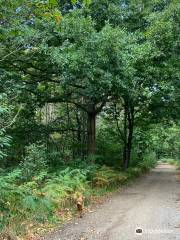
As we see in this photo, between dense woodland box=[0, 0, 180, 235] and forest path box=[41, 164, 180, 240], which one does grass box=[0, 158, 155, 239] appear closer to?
dense woodland box=[0, 0, 180, 235]

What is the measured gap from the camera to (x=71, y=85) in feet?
56.9

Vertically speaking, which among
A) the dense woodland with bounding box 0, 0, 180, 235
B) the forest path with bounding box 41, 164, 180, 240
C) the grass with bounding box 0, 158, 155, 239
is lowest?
the forest path with bounding box 41, 164, 180, 240

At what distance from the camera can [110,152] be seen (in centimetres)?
2702

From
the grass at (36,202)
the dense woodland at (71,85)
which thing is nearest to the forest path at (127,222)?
the grass at (36,202)

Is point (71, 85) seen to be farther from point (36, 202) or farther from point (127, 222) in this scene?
point (127, 222)

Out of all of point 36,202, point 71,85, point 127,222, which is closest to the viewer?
point 36,202

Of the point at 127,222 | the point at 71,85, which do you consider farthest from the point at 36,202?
the point at 71,85

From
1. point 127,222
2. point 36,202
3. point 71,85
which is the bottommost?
point 127,222

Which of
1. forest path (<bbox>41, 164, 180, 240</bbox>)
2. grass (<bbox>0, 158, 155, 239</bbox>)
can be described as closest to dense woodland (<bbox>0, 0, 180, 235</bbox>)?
grass (<bbox>0, 158, 155, 239</bbox>)

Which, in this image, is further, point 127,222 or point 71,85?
point 71,85

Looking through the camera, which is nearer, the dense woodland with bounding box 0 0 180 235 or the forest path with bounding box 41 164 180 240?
the forest path with bounding box 41 164 180 240

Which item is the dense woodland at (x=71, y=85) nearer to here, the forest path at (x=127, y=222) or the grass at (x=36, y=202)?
the grass at (x=36, y=202)

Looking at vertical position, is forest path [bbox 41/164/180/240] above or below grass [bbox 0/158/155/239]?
below

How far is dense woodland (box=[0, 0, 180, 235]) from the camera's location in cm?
1174
